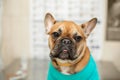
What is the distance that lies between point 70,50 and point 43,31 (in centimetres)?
66

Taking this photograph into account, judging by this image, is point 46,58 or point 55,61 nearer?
point 55,61

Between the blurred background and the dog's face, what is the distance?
544mm

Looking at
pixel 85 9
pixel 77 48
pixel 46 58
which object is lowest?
pixel 46 58

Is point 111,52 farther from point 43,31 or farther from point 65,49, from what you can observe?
point 65,49

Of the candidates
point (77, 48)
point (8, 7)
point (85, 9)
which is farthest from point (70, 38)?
point (8, 7)

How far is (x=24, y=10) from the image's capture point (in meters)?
1.12

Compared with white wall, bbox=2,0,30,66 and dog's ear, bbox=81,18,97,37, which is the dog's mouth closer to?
dog's ear, bbox=81,18,97,37

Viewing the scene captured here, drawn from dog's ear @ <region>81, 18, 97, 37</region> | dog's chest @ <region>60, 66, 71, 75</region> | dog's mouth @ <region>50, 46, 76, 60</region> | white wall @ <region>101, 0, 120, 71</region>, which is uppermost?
dog's ear @ <region>81, 18, 97, 37</region>

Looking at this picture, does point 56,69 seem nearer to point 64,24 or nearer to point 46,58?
point 64,24

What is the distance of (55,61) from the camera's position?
19.6 inches

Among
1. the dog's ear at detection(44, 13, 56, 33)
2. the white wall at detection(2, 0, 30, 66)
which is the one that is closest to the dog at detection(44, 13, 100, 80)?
the dog's ear at detection(44, 13, 56, 33)

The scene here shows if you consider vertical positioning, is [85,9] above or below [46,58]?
above

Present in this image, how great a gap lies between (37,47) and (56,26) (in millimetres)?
656

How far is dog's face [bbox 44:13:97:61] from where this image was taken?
46 centimetres
